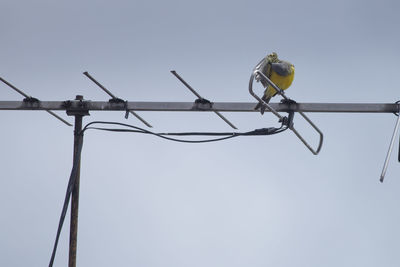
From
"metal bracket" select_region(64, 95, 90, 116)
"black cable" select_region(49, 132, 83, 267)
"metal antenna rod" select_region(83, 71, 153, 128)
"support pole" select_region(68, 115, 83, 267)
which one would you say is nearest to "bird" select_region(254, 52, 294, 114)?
"metal antenna rod" select_region(83, 71, 153, 128)

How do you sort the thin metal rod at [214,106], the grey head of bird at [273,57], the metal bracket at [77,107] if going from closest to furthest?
the thin metal rod at [214,106] → the metal bracket at [77,107] → the grey head of bird at [273,57]

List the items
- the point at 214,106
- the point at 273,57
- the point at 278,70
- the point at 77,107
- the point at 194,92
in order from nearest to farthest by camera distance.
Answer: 1. the point at 214,106
2. the point at 194,92
3. the point at 77,107
4. the point at 278,70
5. the point at 273,57

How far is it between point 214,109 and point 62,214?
296cm

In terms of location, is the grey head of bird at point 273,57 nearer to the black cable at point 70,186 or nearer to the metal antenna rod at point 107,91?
the metal antenna rod at point 107,91

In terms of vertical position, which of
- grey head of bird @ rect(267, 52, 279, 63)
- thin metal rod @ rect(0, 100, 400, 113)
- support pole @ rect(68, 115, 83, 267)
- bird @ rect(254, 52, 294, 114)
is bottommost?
support pole @ rect(68, 115, 83, 267)

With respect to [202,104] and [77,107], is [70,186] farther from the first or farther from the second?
[202,104]

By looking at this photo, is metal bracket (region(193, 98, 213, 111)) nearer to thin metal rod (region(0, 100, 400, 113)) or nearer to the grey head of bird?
thin metal rod (region(0, 100, 400, 113))

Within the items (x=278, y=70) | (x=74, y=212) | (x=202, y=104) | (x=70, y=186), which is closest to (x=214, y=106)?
(x=202, y=104)

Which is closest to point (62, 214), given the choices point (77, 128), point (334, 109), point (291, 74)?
point (77, 128)

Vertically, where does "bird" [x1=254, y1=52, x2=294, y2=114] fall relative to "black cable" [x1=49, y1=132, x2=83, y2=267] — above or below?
above

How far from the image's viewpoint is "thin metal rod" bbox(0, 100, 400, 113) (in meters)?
10.8

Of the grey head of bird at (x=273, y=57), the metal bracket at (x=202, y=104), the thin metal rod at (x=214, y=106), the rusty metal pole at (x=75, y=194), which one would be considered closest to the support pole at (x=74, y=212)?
the rusty metal pole at (x=75, y=194)

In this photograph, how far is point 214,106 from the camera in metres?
11.3

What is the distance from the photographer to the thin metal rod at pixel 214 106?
10773 millimetres
